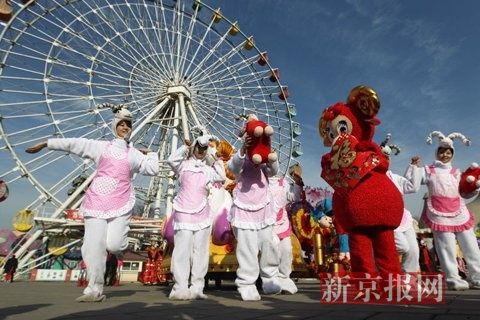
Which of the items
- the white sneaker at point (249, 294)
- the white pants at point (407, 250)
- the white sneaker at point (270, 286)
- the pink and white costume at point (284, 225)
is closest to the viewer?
the white sneaker at point (249, 294)

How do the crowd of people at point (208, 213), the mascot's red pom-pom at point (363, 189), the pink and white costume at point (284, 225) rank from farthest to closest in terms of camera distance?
the pink and white costume at point (284, 225)
the crowd of people at point (208, 213)
the mascot's red pom-pom at point (363, 189)

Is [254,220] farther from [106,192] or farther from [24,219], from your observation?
[24,219]

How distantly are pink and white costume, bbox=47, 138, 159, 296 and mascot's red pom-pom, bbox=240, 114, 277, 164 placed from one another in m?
0.99

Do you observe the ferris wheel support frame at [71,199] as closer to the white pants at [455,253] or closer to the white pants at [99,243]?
the white pants at [99,243]

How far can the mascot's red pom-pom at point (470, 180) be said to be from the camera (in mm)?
4070

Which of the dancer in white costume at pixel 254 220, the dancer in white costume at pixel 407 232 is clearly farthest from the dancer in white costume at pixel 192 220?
the dancer in white costume at pixel 407 232

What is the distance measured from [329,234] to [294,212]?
0.55m

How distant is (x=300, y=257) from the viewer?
16.5 ft

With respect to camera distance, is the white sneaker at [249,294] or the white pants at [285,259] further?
the white pants at [285,259]

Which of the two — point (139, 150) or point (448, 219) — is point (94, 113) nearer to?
point (139, 150)

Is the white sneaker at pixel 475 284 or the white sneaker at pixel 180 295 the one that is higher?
the white sneaker at pixel 475 284

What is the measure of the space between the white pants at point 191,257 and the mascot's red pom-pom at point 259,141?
92 centimetres

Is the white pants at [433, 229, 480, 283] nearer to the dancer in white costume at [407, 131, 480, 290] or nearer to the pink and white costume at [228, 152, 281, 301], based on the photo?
the dancer in white costume at [407, 131, 480, 290]

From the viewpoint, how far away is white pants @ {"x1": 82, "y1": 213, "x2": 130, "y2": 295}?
3.04m
